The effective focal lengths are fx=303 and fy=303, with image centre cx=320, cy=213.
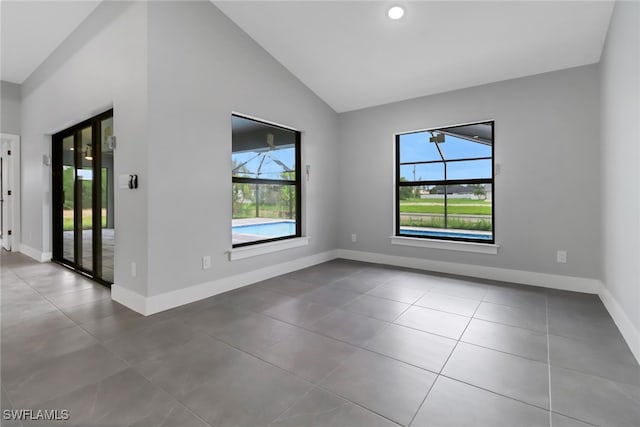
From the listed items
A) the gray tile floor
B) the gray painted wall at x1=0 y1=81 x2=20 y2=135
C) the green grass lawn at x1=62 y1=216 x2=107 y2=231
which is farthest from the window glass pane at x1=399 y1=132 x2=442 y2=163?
the gray painted wall at x1=0 y1=81 x2=20 y2=135

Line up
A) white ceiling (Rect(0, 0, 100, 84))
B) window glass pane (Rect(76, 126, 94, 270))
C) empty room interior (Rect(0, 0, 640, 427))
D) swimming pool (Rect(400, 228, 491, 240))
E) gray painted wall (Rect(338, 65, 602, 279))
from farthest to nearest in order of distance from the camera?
swimming pool (Rect(400, 228, 491, 240)), window glass pane (Rect(76, 126, 94, 270)), white ceiling (Rect(0, 0, 100, 84)), gray painted wall (Rect(338, 65, 602, 279)), empty room interior (Rect(0, 0, 640, 427))

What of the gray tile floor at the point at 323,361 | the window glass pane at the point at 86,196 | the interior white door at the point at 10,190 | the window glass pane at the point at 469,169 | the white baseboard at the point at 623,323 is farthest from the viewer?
the interior white door at the point at 10,190

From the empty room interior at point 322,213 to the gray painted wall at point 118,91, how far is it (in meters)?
0.03

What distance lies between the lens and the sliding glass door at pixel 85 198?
3371 mm

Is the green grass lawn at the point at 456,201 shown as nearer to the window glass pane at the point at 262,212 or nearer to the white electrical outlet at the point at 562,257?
the white electrical outlet at the point at 562,257

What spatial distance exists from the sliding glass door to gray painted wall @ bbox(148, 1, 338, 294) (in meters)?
0.74

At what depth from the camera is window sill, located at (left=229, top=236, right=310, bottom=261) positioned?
3.34 metres

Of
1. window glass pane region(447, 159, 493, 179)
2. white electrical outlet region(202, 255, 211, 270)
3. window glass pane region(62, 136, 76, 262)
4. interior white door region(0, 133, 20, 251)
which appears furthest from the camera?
interior white door region(0, 133, 20, 251)

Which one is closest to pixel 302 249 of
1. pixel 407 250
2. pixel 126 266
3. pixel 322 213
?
pixel 322 213

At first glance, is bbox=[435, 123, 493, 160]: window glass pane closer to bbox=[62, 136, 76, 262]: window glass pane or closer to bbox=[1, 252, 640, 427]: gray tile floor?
bbox=[1, 252, 640, 427]: gray tile floor

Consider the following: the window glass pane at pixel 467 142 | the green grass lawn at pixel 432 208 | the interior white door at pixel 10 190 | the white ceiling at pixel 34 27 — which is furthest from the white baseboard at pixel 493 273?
the interior white door at pixel 10 190

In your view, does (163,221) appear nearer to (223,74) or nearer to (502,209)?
(223,74)

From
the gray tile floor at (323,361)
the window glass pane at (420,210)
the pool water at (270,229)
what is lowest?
the gray tile floor at (323,361)

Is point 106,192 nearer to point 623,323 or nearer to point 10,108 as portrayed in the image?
point 10,108
